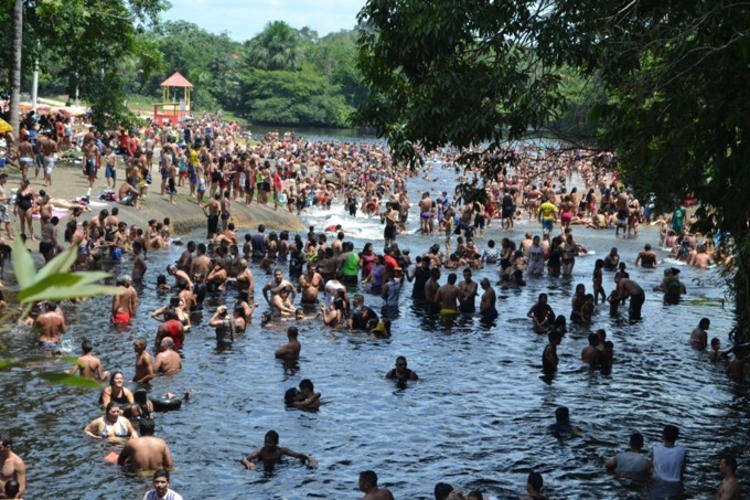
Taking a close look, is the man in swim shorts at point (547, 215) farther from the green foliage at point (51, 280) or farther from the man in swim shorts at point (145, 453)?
the green foliage at point (51, 280)

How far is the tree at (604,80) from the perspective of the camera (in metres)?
11.9

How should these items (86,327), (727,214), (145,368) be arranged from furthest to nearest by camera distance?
1. (86,327)
2. (145,368)
3. (727,214)

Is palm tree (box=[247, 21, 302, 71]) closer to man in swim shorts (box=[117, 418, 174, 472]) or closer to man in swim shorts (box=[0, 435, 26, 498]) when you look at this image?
man in swim shorts (box=[117, 418, 174, 472])

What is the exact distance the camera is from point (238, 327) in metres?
20.5

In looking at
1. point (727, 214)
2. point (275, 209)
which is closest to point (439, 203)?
point (275, 209)

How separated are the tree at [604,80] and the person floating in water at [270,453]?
4903mm

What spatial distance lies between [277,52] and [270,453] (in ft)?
357

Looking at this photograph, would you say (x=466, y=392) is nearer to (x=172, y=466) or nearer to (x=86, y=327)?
(x=172, y=466)

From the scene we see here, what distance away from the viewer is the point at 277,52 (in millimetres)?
118375

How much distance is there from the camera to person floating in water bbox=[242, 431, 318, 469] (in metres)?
13.1

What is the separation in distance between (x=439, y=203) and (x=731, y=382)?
22.8 metres

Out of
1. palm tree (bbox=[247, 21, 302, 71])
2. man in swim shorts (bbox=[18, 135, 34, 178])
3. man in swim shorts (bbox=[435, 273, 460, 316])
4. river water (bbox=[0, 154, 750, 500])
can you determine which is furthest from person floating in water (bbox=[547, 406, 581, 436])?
palm tree (bbox=[247, 21, 302, 71])

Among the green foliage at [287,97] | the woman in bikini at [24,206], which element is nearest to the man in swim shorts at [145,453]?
the woman in bikini at [24,206]

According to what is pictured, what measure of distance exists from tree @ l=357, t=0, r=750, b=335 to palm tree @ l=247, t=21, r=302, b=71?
10322cm
